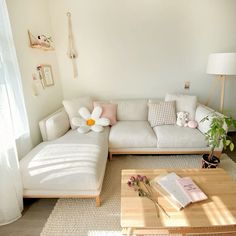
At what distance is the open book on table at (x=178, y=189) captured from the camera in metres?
1.22

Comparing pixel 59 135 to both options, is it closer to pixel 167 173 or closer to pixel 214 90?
pixel 167 173

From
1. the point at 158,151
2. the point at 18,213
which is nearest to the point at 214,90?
the point at 158,151

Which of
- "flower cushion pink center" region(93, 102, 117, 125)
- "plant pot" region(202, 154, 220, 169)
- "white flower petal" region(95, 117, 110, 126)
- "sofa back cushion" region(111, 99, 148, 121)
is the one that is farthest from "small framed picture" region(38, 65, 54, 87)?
"plant pot" region(202, 154, 220, 169)

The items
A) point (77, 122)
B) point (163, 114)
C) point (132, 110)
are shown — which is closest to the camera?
point (77, 122)

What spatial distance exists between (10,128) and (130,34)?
2.33 metres

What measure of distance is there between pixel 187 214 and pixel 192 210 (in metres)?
0.05

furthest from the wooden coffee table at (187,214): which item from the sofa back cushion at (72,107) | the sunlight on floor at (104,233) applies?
the sofa back cushion at (72,107)

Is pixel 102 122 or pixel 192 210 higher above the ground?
pixel 102 122

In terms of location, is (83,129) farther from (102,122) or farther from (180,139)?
(180,139)

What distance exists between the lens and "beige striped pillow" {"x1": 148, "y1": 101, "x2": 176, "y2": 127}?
2.66 m

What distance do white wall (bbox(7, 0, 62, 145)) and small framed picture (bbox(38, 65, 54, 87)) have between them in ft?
0.24

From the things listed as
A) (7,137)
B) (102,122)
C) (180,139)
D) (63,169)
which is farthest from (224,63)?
(7,137)

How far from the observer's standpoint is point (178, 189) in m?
1.32

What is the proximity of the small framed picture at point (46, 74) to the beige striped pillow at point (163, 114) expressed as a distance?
1.66m
